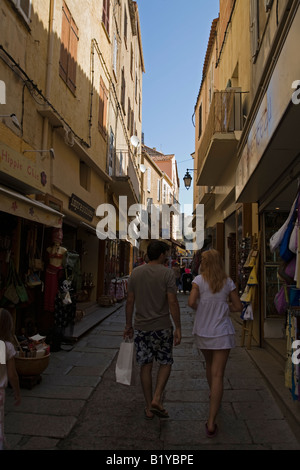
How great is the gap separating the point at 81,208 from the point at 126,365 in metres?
6.79

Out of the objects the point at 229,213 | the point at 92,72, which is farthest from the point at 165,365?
the point at 92,72

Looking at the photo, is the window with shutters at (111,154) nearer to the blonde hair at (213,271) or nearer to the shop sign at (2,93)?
the shop sign at (2,93)

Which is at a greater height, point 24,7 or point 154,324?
point 24,7

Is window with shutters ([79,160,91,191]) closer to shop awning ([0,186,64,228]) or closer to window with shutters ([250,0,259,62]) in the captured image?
shop awning ([0,186,64,228])

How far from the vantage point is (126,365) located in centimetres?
394

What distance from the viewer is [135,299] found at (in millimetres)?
4098

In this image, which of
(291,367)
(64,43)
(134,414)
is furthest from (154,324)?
(64,43)

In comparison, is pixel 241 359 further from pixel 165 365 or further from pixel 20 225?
pixel 20 225

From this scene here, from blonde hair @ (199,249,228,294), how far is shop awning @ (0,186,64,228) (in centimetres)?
236

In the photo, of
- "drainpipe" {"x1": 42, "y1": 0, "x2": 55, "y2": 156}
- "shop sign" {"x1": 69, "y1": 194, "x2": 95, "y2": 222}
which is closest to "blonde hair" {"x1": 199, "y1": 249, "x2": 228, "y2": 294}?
"drainpipe" {"x1": 42, "y1": 0, "x2": 55, "y2": 156}

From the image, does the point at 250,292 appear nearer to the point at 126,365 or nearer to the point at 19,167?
the point at 126,365

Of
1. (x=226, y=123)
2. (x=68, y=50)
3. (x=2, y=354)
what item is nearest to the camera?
(x=2, y=354)

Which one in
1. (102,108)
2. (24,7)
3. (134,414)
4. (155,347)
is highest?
(102,108)

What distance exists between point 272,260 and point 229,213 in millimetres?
4446
